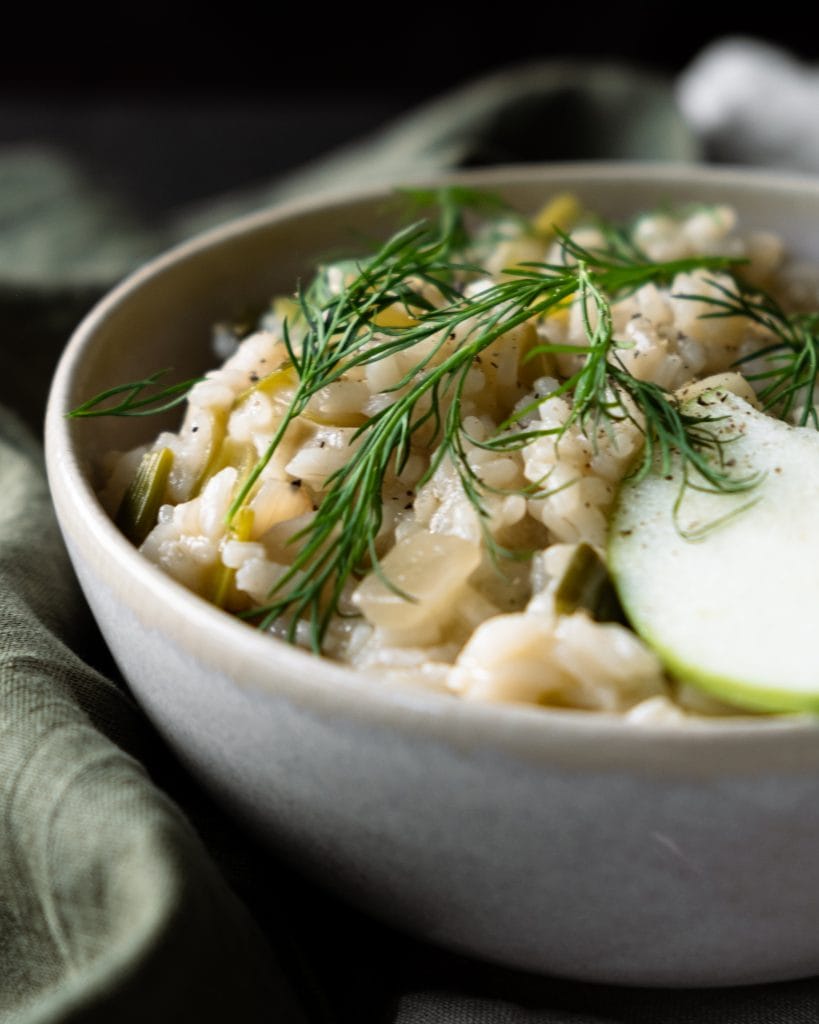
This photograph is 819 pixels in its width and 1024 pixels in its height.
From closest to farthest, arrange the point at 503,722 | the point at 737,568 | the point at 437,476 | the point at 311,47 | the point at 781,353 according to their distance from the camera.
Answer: the point at 503,722
the point at 737,568
the point at 437,476
the point at 781,353
the point at 311,47

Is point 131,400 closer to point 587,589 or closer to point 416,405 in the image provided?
point 416,405

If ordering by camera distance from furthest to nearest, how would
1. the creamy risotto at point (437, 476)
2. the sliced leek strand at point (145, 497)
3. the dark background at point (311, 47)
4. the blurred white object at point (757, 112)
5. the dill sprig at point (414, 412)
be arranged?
1. the dark background at point (311, 47)
2. the blurred white object at point (757, 112)
3. the sliced leek strand at point (145, 497)
4. the dill sprig at point (414, 412)
5. the creamy risotto at point (437, 476)

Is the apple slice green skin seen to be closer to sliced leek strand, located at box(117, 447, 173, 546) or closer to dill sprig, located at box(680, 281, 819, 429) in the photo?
dill sprig, located at box(680, 281, 819, 429)

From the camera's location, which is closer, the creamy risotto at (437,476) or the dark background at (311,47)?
the creamy risotto at (437,476)

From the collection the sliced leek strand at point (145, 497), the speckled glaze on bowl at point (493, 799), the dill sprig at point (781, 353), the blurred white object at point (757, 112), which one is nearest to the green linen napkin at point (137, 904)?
the speckled glaze on bowl at point (493, 799)

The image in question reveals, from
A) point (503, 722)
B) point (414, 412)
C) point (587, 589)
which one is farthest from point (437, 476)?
point (503, 722)

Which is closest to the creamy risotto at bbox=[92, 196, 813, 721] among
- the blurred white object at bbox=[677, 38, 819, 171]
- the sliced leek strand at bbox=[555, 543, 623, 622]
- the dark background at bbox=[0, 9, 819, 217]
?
the sliced leek strand at bbox=[555, 543, 623, 622]

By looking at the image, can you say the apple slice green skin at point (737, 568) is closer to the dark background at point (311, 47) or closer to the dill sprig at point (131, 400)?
the dill sprig at point (131, 400)
